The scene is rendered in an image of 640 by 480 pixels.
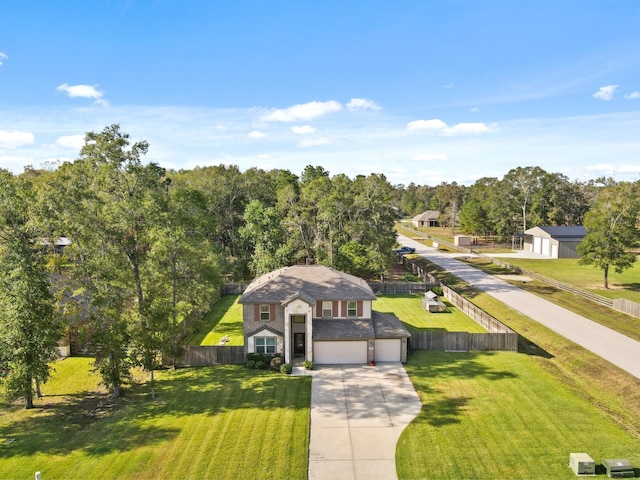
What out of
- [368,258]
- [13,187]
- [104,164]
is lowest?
[368,258]

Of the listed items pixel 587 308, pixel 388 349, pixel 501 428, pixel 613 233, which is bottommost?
pixel 501 428

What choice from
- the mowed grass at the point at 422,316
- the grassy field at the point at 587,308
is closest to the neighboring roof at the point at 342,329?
the mowed grass at the point at 422,316

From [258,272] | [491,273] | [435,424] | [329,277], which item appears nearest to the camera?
[435,424]

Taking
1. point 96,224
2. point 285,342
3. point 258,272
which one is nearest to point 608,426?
point 285,342

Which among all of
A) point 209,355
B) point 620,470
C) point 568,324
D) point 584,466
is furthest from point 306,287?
point 568,324

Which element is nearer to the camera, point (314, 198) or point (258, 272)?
point (258, 272)

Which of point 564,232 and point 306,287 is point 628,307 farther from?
point 564,232

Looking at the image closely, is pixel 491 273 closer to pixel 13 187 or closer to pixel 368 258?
pixel 368 258
